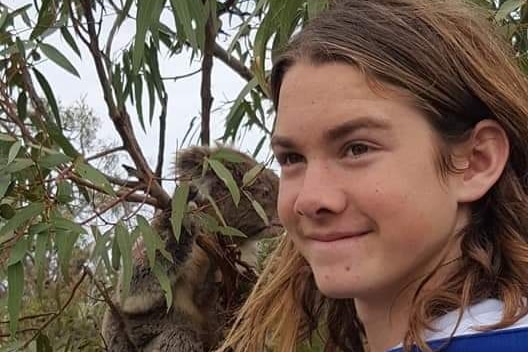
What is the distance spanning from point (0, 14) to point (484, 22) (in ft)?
4.78

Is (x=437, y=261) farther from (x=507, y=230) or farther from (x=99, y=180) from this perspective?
(x=99, y=180)

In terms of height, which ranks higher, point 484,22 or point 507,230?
point 484,22

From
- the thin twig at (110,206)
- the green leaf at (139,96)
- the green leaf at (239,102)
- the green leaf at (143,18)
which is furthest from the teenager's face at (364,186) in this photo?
the green leaf at (139,96)

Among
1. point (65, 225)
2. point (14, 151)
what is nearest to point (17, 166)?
point (14, 151)

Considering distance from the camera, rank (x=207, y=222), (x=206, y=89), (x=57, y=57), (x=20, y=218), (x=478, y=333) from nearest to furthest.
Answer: (x=478, y=333) < (x=20, y=218) < (x=207, y=222) < (x=57, y=57) < (x=206, y=89)

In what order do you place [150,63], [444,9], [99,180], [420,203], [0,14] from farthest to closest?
1. [150,63]
2. [0,14]
3. [99,180]
4. [444,9]
5. [420,203]

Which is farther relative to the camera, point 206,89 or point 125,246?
A: point 206,89

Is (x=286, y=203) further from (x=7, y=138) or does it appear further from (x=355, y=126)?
(x=7, y=138)

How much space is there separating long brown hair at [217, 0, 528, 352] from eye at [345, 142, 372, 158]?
0.24 feet

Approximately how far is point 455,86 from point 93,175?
945mm

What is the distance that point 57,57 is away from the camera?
204 centimetres

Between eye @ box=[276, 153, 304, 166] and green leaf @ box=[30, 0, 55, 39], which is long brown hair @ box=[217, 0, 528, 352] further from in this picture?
green leaf @ box=[30, 0, 55, 39]

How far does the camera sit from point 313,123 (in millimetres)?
935

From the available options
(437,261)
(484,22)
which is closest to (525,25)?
(484,22)
